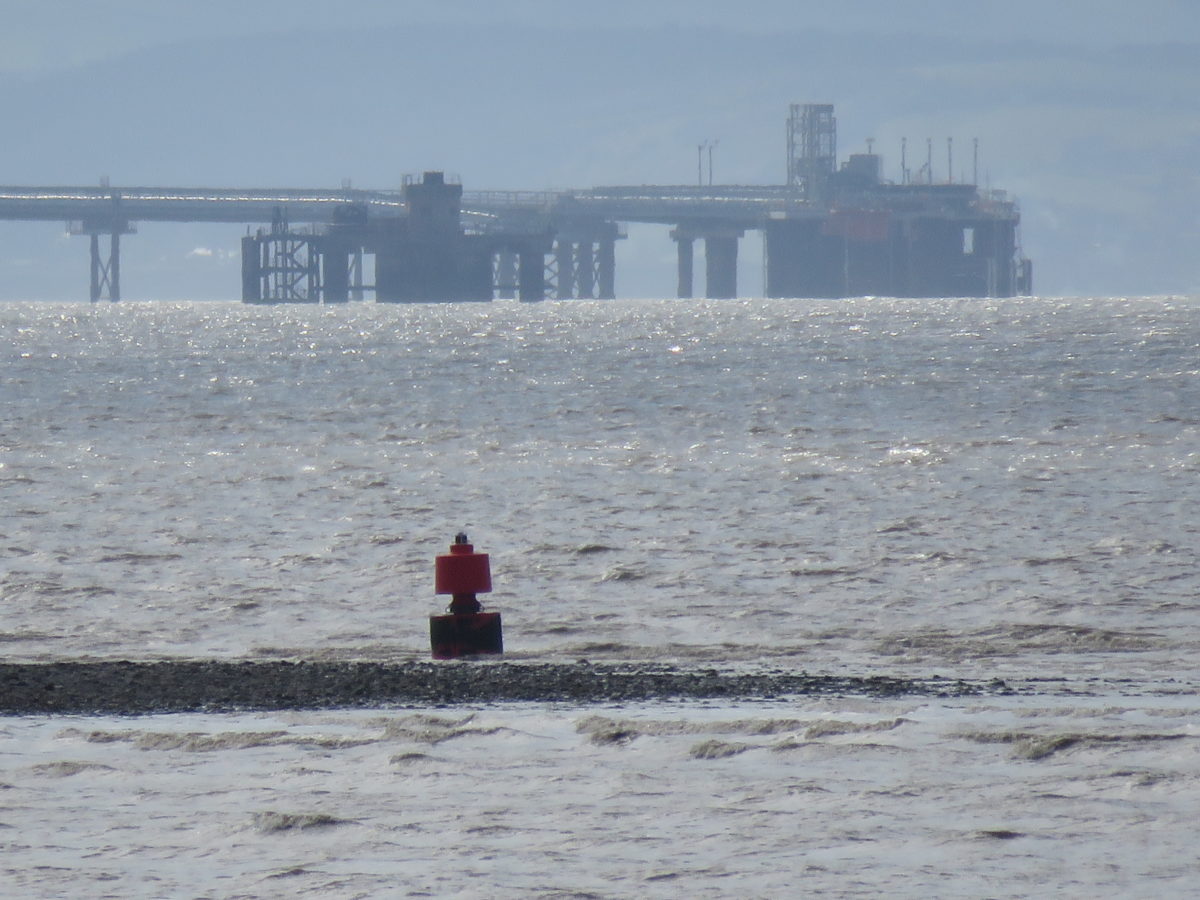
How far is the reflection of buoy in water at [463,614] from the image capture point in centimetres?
1164

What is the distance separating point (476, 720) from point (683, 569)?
28.5ft

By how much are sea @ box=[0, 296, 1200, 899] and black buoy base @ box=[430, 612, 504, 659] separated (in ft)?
1.37

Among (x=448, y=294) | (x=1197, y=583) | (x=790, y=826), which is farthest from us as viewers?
(x=448, y=294)

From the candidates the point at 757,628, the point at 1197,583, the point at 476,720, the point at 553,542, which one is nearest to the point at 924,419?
the point at 553,542

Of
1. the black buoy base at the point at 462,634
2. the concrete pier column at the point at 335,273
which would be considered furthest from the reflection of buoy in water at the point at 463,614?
the concrete pier column at the point at 335,273

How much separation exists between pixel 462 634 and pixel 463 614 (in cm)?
12

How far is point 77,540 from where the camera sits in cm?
2070

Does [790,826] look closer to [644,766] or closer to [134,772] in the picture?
[644,766]

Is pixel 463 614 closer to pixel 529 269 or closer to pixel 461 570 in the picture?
pixel 461 570

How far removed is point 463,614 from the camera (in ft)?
39.6

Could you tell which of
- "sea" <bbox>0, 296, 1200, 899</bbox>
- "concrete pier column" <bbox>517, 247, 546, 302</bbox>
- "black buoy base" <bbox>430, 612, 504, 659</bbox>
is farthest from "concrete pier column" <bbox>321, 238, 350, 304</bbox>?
"black buoy base" <bbox>430, 612, 504, 659</bbox>

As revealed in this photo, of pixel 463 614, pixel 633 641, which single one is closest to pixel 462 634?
pixel 463 614

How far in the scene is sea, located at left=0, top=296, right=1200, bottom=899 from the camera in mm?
7012

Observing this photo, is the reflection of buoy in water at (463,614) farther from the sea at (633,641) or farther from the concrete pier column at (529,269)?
the concrete pier column at (529,269)
